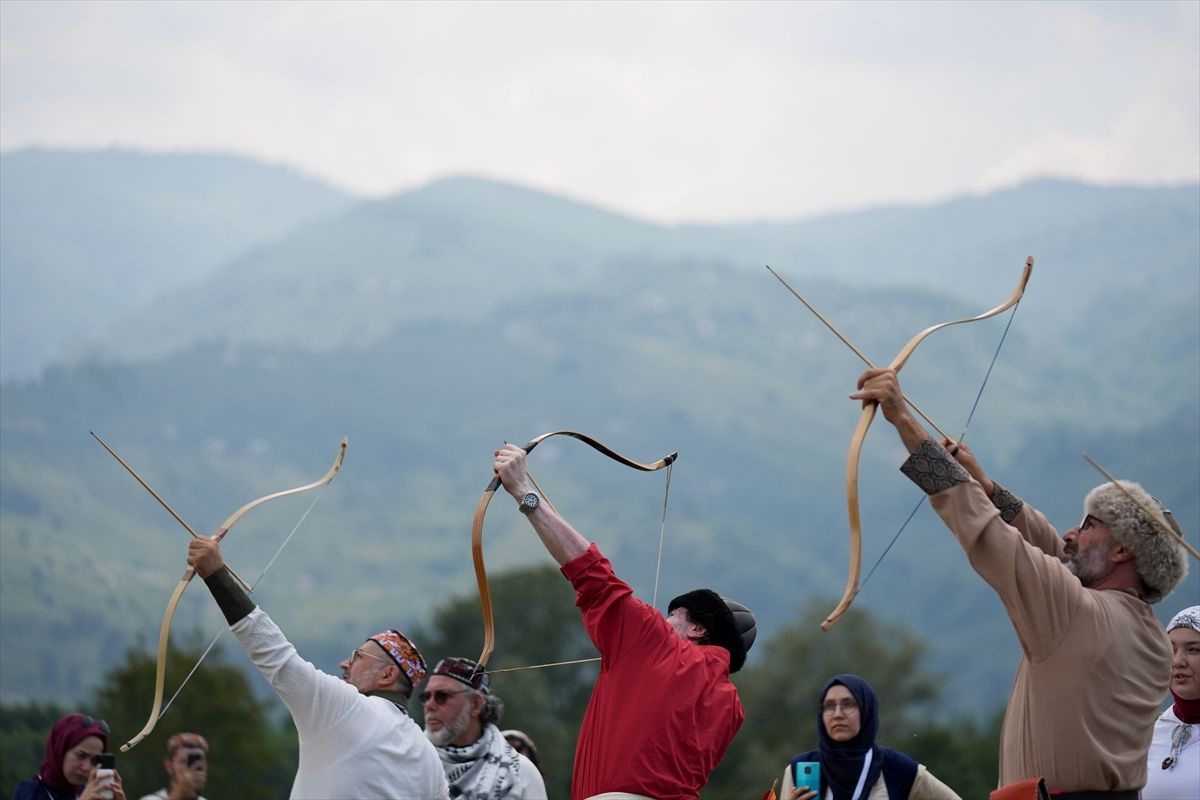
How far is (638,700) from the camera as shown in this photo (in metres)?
5.30

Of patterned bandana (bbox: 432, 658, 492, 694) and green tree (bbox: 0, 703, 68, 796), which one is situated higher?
patterned bandana (bbox: 432, 658, 492, 694)

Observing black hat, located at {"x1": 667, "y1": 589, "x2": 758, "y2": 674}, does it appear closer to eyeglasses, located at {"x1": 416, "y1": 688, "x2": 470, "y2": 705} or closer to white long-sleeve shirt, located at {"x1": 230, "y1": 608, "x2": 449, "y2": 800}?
white long-sleeve shirt, located at {"x1": 230, "y1": 608, "x2": 449, "y2": 800}

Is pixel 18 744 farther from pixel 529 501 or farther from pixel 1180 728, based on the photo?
pixel 1180 728

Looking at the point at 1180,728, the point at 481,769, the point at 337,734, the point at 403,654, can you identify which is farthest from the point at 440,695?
the point at 1180,728

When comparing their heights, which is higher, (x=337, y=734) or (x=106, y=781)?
(x=337, y=734)

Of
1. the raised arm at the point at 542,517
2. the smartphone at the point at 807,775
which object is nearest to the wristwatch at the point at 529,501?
the raised arm at the point at 542,517

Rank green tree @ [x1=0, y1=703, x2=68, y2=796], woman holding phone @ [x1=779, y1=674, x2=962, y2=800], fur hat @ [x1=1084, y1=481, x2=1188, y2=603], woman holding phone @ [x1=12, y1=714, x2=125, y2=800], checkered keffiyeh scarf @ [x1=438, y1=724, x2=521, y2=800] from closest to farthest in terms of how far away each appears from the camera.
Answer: fur hat @ [x1=1084, y1=481, x2=1188, y2=603] < woman holding phone @ [x1=779, y1=674, x2=962, y2=800] < checkered keffiyeh scarf @ [x1=438, y1=724, x2=521, y2=800] < woman holding phone @ [x1=12, y1=714, x2=125, y2=800] < green tree @ [x1=0, y1=703, x2=68, y2=796]

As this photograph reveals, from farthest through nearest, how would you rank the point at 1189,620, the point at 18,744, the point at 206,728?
the point at 206,728
the point at 18,744
the point at 1189,620

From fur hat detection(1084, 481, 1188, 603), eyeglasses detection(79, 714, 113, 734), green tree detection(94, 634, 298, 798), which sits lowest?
green tree detection(94, 634, 298, 798)

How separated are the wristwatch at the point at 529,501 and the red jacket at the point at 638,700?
9.3 inches

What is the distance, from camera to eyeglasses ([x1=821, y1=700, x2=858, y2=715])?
6.05 metres

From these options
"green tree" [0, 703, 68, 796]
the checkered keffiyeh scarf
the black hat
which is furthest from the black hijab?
"green tree" [0, 703, 68, 796]

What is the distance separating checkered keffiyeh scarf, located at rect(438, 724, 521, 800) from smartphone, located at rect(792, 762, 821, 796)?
129 cm

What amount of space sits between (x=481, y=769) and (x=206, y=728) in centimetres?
3385
